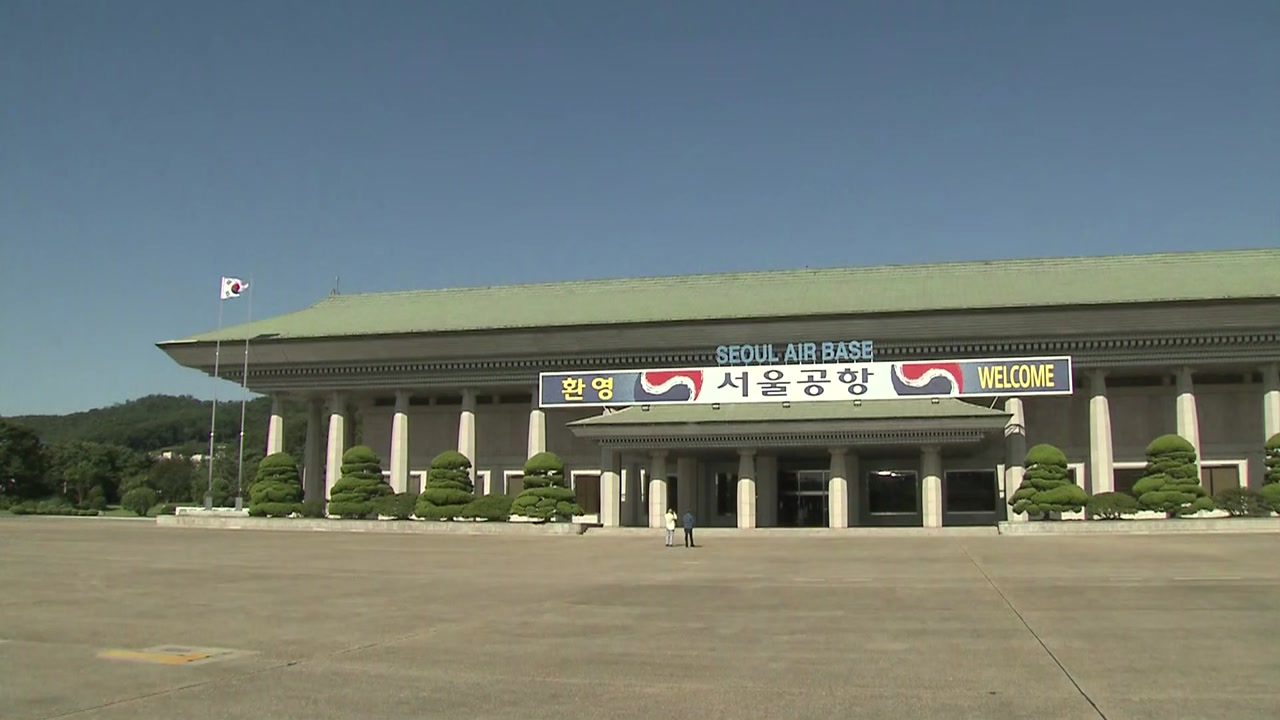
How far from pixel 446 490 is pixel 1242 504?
1340 inches

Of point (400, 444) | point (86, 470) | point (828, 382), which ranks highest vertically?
point (828, 382)

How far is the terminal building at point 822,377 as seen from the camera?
163 feet

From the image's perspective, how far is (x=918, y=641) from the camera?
14094 mm

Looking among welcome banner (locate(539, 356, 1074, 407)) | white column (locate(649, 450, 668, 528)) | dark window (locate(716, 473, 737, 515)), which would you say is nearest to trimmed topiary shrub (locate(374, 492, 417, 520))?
welcome banner (locate(539, 356, 1074, 407))

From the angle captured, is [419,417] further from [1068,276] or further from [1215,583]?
[1215,583]

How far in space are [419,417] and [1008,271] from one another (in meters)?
33.1

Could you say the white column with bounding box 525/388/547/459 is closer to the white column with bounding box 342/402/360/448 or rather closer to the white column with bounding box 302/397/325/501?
the white column with bounding box 342/402/360/448

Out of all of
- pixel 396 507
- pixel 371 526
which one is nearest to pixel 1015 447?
pixel 396 507

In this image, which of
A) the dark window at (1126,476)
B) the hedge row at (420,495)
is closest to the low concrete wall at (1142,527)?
the dark window at (1126,476)

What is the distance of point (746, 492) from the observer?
50438 millimetres

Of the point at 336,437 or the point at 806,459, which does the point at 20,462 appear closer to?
the point at 336,437

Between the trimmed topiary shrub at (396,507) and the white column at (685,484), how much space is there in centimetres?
1283

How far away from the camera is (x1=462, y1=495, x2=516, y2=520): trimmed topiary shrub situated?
5066cm

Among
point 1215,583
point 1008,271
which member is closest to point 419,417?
point 1008,271
